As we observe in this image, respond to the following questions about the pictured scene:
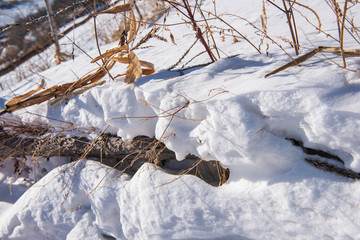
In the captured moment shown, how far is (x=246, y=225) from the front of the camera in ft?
4.19

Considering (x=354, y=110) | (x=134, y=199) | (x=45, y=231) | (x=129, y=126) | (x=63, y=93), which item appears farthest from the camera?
(x=63, y=93)

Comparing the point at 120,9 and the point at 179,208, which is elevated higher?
the point at 120,9

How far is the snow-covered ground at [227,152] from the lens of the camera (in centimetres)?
112

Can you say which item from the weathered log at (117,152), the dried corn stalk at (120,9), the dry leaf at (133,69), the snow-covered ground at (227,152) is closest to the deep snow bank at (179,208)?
the snow-covered ground at (227,152)

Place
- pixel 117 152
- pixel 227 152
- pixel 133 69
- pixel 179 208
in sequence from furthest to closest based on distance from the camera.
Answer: pixel 117 152, pixel 133 69, pixel 179 208, pixel 227 152

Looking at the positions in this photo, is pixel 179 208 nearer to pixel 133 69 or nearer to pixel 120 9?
pixel 133 69

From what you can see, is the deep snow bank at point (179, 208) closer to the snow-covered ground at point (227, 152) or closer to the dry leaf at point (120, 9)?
the snow-covered ground at point (227, 152)

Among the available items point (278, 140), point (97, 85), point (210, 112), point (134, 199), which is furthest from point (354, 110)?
point (97, 85)

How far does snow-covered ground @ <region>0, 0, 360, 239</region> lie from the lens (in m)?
1.12

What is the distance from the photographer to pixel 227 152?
Answer: 130 centimetres

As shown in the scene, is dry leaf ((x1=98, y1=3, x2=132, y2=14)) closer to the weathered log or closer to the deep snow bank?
the weathered log

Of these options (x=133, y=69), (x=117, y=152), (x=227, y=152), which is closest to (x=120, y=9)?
(x=133, y=69)

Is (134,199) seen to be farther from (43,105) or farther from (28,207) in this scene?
(43,105)

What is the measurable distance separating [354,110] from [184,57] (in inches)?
53.0
